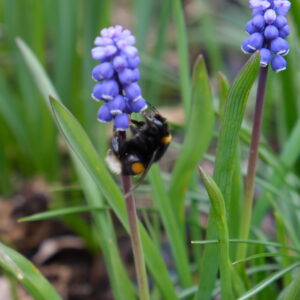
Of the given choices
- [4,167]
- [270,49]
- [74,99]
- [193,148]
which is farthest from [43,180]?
[270,49]

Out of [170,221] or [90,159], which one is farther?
[170,221]

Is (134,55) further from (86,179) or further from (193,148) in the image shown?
(86,179)

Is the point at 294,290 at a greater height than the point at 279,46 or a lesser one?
lesser

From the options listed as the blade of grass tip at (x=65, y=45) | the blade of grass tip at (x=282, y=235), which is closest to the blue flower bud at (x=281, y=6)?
the blade of grass tip at (x=282, y=235)

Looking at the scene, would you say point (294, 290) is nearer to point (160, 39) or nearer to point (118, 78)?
point (118, 78)

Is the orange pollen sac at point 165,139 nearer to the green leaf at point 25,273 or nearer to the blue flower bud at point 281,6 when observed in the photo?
the blue flower bud at point 281,6

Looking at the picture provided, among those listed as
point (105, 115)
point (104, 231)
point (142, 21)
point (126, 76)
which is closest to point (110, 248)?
point (104, 231)
